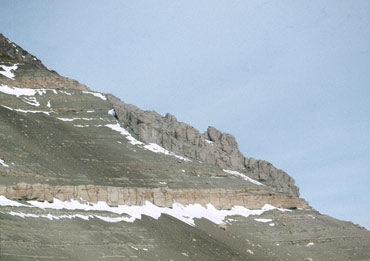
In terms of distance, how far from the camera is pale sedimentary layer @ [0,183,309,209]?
1822 inches

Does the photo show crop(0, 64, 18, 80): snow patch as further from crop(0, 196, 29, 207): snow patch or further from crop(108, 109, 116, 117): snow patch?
crop(0, 196, 29, 207): snow patch

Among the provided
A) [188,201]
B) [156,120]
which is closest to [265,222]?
[188,201]

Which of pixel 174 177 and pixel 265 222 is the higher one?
pixel 174 177

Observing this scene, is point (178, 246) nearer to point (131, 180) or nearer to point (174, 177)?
point (131, 180)

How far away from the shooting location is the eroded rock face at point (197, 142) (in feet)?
286

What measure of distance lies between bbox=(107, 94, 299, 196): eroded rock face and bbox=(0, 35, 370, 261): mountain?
9.7 inches

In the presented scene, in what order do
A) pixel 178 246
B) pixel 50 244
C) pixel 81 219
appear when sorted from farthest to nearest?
pixel 178 246
pixel 81 219
pixel 50 244

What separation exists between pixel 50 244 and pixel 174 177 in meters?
35.9

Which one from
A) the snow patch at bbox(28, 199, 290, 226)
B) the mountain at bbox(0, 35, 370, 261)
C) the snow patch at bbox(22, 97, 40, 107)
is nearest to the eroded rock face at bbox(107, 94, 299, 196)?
the mountain at bbox(0, 35, 370, 261)

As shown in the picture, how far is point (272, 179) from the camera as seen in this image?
99000mm

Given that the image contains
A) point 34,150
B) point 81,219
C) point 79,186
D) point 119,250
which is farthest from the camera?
point 34,150

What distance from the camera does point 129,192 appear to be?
190 ft

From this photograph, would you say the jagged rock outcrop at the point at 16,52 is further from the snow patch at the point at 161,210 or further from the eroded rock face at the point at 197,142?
the snow patch at the point at 161,210

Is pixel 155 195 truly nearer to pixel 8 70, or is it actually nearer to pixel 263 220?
pixel 263 220
